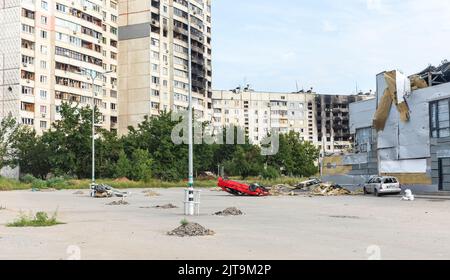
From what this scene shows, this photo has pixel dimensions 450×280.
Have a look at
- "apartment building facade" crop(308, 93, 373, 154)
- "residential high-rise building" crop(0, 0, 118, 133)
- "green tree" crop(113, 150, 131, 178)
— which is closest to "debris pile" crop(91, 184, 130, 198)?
"green tree" crop(113, 150, 131, 178)

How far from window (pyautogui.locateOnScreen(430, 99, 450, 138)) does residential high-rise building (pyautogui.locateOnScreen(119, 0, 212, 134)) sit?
6190 centimetres

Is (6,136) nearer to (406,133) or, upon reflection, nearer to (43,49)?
(43,49)

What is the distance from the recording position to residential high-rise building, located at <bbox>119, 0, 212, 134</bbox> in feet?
324

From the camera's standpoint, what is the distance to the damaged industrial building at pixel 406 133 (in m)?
37.9

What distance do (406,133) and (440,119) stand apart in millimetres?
3601

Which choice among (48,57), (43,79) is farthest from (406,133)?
(48,57)

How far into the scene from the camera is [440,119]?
38.2m

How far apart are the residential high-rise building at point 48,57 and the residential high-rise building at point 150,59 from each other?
4734 mm

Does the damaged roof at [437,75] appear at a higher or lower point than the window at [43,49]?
lower

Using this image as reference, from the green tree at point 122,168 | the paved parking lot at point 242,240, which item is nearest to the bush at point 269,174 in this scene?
the green tree at point 122,168

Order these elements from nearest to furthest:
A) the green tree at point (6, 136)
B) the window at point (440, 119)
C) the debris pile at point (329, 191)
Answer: the window at point (440, 119), the debris pile at point (329, 191), the green tree at point (6, 136)

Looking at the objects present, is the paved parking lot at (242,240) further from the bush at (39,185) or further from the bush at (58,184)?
the bush at (58,184)
